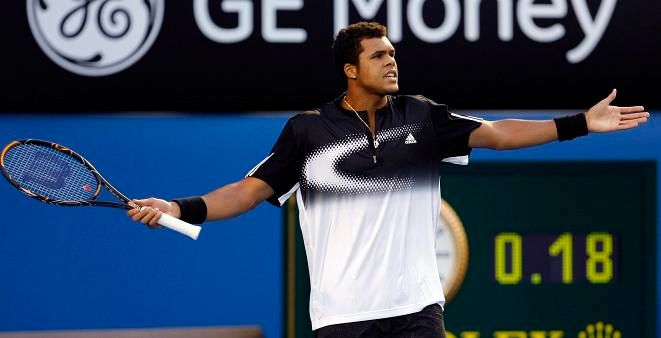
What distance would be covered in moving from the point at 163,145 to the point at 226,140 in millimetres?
272

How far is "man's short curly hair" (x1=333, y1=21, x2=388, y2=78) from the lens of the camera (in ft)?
15.7

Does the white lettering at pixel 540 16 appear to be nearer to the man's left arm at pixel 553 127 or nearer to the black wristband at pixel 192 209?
the man's left arm at pixel 553 127

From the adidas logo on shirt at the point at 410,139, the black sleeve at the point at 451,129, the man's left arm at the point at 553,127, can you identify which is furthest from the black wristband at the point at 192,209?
the man's left arm at the point at 553,127

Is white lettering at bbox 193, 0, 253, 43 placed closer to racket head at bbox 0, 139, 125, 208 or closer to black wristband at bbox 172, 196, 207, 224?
racket head at bbox 0, 139, 125, 208

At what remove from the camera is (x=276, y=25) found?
243 inches

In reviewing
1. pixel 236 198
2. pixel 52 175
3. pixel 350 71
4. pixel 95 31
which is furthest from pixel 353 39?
pixel 95 31

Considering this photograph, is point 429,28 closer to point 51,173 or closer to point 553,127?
point 553,127

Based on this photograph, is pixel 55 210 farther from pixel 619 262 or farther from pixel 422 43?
→ pixel 619 262

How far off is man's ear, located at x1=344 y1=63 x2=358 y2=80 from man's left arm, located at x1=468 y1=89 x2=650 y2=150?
0.44 metres

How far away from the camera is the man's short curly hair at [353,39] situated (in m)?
4.77

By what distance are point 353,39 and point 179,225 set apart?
35.0 inches

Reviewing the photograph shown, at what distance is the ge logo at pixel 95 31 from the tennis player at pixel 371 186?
1587 millimetres

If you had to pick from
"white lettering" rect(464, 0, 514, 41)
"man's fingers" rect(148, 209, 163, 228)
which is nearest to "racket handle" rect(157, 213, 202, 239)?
"man's fingers" rect(148, 209, 163, 228)

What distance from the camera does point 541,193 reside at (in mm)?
6301
